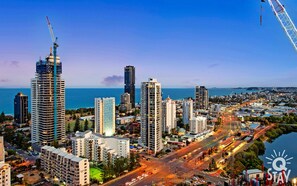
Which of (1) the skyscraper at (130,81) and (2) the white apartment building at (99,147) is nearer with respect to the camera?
(2) the white apartment building at (99,147)

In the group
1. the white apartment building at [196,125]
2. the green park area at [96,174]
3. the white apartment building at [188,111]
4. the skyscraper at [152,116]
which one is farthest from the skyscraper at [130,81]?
the green park area at [96,174]

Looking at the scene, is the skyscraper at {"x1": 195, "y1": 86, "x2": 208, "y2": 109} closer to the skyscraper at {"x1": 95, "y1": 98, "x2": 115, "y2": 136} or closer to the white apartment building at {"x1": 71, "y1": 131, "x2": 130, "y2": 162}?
the skyscraper at {"x1": 95, "y1": 98, "x2": 115, "y2": 136}

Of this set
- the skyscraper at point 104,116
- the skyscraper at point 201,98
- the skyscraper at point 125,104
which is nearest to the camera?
the skyscraper at point 104,116

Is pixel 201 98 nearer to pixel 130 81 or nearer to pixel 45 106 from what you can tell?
pixel 130 81

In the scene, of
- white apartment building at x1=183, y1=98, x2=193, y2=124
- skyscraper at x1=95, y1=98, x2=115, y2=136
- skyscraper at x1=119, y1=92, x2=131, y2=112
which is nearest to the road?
white apartment building at x1=183, y1=98, x2=193, y2=124

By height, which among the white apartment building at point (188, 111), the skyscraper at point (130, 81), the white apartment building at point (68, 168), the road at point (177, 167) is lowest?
the road at point (177, 167)

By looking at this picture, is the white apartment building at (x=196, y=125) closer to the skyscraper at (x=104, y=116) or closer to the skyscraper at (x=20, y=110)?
the skyscraper at (x=104, y=116)

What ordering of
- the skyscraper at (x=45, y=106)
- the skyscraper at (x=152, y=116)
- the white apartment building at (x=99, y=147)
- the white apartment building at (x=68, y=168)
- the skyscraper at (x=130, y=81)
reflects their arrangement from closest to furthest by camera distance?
the white apartment building at (x=68, y=168) < the white apartment building at (x=99, y=147) < the skyscraper at (x=152, y=116) < the skyscraper at (x=45, y=106) < the skyscraper at (x=130, y=81)
